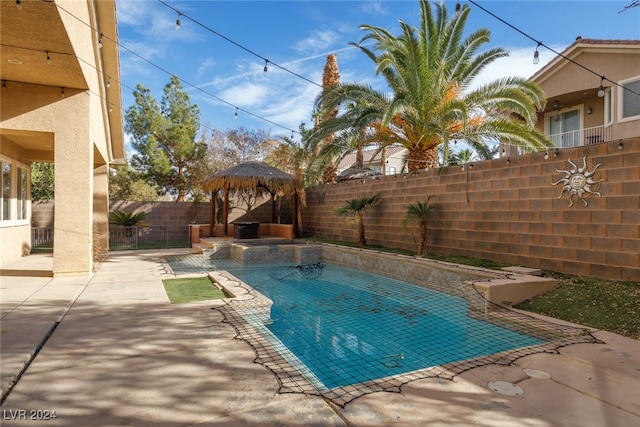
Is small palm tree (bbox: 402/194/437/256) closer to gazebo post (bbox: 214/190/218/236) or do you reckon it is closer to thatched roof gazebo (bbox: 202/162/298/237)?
thatched roof gazebo (bbox: 202/162/298/237)

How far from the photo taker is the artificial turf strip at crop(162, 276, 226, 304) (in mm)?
5906

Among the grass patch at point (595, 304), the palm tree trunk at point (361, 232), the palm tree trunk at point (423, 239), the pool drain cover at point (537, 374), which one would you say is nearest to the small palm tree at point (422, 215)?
the palm tree trunk at point (423, 239)

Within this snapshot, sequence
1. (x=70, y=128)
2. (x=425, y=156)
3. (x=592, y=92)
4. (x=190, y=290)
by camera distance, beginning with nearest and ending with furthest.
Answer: (x=190, y=290) → (x=70, y=128) → (x=425, y=156) → (x=592, y=92)

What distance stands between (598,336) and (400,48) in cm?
867

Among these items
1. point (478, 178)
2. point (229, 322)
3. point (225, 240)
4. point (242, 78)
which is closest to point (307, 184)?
point (225, 240)

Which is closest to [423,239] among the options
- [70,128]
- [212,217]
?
[70,128]

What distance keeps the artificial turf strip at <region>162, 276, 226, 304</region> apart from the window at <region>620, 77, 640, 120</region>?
45.8 ft

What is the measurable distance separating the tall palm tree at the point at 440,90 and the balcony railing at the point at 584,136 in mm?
3877

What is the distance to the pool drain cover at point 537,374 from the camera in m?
3.14

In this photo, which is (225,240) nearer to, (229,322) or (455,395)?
(229,322)

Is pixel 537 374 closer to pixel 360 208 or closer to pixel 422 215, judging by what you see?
pixel 422 215

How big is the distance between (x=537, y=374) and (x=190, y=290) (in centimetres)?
547

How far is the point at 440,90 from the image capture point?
10.3m

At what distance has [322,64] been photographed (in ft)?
62.1
